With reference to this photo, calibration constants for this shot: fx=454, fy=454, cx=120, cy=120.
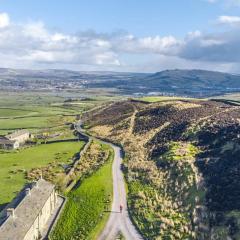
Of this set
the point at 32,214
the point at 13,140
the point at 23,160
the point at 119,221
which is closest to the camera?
the point at 32,214

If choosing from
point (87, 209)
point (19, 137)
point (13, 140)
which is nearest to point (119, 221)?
point (87, 209)

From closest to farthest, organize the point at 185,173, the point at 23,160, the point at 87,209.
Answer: the point at 87,209 → the point at 185,173 → the point at 23,160

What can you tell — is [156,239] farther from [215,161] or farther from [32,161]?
[32,161]

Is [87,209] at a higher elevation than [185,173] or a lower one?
lower

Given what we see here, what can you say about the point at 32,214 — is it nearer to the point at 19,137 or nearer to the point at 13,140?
the point at 13,140

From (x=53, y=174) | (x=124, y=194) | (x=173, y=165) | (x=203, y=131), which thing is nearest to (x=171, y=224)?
(x=124, y=194)

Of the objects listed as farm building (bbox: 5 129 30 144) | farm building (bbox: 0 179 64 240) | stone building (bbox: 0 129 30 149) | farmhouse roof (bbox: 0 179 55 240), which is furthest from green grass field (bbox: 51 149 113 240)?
farm building (bbox: 5 129 30 144)

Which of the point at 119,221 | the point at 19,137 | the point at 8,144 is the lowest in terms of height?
the point at 8,144
